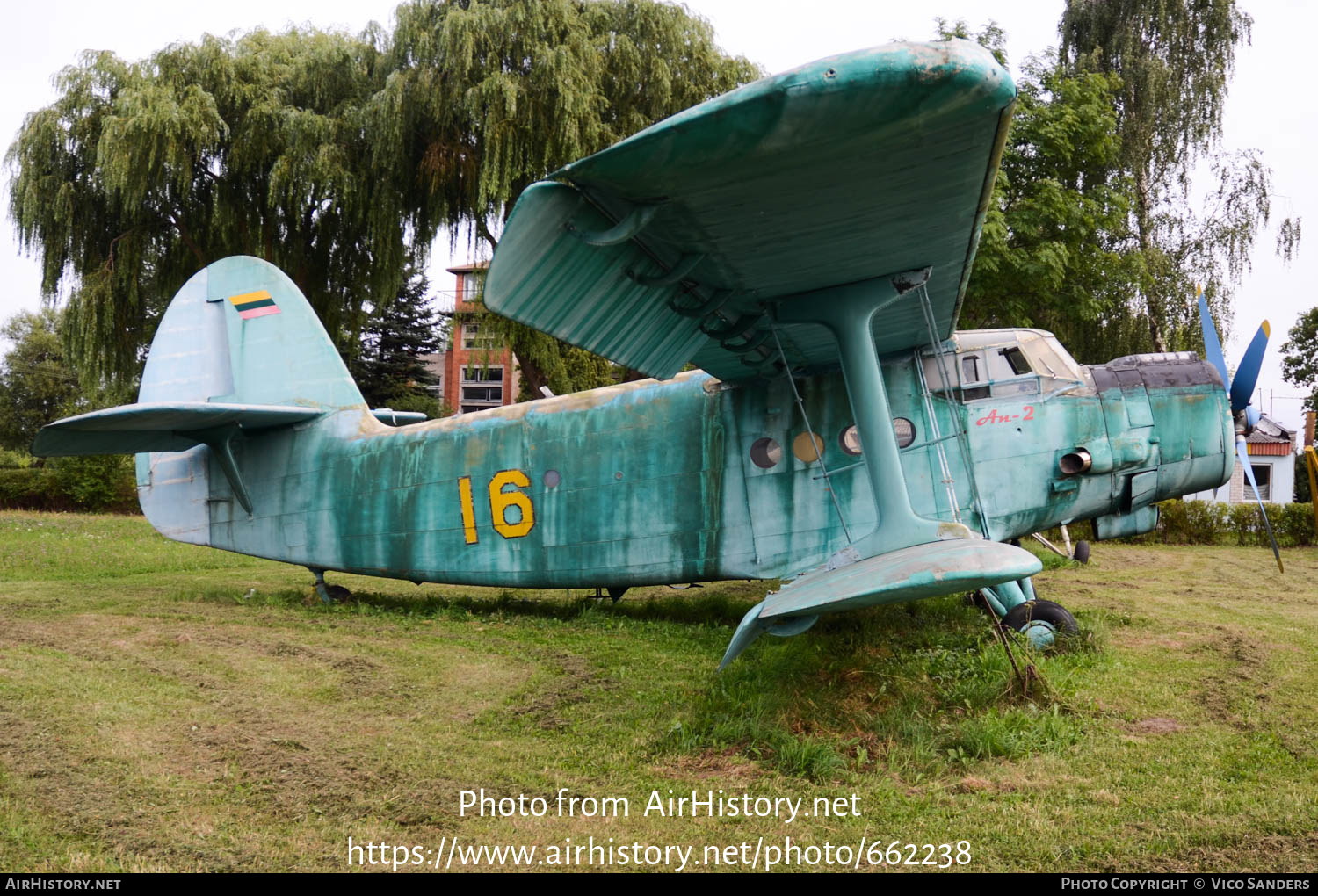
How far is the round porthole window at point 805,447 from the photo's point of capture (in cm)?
823

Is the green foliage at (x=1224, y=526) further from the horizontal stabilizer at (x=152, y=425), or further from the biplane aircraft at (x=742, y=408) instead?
the horizontal stabilizer at (x=152, y=425)

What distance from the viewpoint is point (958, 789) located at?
15.2ft

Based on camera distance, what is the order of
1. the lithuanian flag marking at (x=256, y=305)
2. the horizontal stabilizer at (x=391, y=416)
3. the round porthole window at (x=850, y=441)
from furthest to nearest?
the horizontal stabilizer at (x=391, y=416), the lithuanian flag marking at (x=256, y=305), the round porthole window at (x=850, y=441)

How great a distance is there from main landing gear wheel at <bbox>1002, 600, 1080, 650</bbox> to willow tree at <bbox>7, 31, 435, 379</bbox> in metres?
16.1

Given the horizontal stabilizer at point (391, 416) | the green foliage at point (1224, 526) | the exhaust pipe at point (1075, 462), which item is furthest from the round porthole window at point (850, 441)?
the green foliage at point (1224, 526)

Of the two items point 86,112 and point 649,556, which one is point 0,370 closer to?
point 86,112

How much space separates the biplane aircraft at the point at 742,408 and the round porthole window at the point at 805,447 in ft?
0.09

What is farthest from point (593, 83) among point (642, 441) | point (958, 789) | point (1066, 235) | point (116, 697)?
point (958, 789)

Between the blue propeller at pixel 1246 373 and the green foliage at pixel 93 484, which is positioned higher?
the green foliage at pixel 93 484

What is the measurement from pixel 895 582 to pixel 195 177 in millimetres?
20264

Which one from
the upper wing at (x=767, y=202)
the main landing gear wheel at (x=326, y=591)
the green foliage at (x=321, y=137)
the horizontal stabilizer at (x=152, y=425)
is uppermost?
the green foliage at (x=321, y=137)

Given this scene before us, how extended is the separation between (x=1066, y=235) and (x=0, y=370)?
57.7 metres

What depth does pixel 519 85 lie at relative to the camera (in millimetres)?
18875

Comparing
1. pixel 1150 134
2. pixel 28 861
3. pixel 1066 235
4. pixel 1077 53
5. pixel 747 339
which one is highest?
pixel 1077 53
